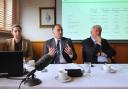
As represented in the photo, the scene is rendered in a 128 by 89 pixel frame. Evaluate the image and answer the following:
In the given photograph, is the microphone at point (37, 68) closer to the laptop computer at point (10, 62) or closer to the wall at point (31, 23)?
the laptop computer at point (10, 62)

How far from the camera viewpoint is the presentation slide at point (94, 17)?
3814mm

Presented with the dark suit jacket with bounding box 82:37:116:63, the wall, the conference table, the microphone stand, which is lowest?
the conference table

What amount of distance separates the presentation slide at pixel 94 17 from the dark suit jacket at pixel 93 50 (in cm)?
50

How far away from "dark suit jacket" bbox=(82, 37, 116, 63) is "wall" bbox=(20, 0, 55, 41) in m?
0.88

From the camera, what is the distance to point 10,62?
5.64ft

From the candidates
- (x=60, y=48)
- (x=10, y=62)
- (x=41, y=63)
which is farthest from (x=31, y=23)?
(x=41, y=63)

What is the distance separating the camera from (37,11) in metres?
3.91

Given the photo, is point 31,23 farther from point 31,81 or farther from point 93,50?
point 31,81

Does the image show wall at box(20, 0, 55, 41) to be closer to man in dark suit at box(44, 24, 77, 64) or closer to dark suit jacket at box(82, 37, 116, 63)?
man in dark suit at box(44, 24, 77, 64)

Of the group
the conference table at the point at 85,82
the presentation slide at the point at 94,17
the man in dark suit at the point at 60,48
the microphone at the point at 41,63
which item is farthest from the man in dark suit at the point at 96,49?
the microphone at the point at 41,63

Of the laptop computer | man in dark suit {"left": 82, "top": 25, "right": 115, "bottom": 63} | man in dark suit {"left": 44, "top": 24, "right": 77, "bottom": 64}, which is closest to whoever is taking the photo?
the laptop computer

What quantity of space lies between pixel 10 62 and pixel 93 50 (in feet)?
5.85

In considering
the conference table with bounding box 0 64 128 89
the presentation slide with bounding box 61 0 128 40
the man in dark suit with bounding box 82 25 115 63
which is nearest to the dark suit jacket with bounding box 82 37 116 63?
the man in dark suit with bounding box 82 25 115 63

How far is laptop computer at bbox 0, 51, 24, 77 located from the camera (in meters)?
1.71
